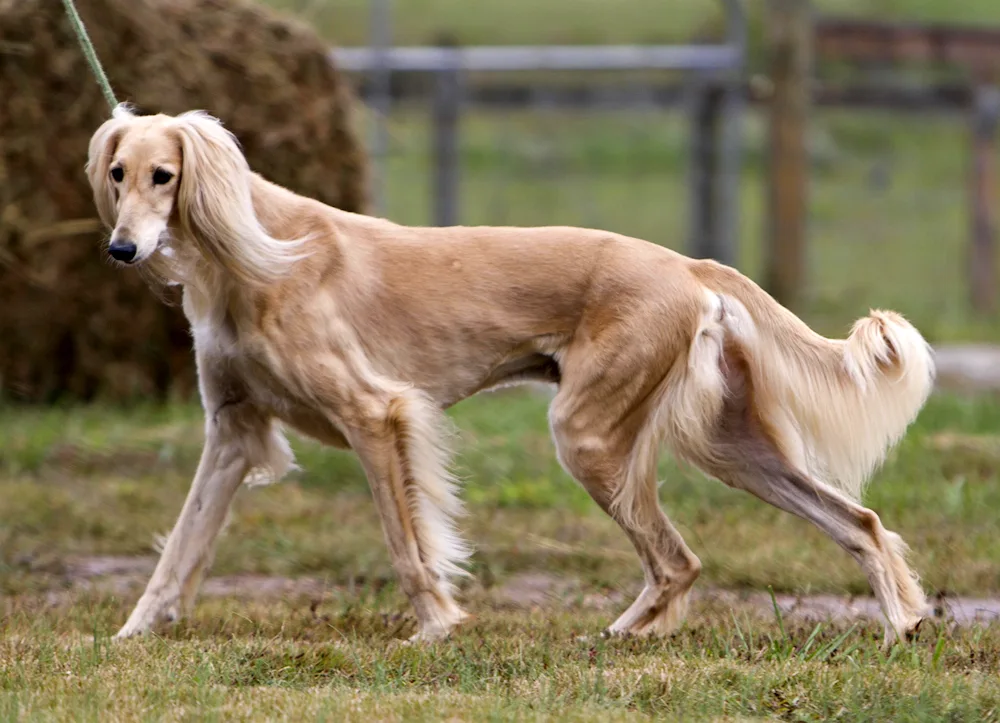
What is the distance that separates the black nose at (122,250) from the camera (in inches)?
168

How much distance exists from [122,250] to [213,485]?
3.52ft

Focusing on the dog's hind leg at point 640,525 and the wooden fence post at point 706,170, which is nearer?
the dog's hind leg at point 640,525

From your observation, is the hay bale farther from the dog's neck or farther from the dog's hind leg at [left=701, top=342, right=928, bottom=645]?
the dog's hind leg at [left=701, top=342, right=928, bottom=645]

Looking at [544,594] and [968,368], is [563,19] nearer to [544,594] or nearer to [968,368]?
[968,368]

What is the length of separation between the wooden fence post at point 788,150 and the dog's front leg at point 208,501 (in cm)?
784

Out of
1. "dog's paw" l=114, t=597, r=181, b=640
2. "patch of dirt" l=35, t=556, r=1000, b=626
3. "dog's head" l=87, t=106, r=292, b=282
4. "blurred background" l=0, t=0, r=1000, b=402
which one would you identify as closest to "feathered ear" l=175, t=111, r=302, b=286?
"dog's head" l=87, t=106, r=292, b=282

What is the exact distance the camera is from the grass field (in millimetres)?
3766

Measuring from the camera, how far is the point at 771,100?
1211 centimetres

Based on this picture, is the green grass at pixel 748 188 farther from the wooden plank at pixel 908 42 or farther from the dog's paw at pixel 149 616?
the dog's paw at pixel 149 616

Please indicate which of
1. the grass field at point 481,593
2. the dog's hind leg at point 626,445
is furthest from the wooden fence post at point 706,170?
the dog's hind leg at point 626,445

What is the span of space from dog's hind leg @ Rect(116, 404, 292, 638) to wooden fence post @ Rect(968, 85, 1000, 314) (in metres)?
9.86

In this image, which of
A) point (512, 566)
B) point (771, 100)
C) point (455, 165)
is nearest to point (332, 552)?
point (512, 566)

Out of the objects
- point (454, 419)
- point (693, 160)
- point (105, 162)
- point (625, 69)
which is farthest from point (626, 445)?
point (693, 160)

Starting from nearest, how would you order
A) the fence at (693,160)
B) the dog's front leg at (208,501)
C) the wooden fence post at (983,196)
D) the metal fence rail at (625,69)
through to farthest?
the dog's front leg at (208,501)
the metal fence rail at (625,69)
the fence at (693,160)
the wooden fence post at (983,196)
